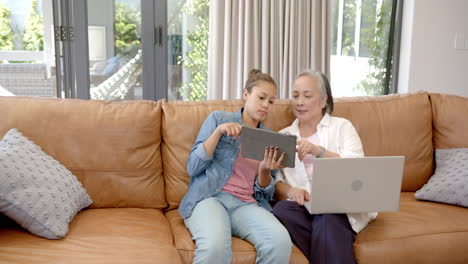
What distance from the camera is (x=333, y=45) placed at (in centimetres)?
396

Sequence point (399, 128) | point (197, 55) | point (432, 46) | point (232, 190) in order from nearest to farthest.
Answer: point (232, 190) → point (399, 128) → point (197, 55) → point (432, 46)

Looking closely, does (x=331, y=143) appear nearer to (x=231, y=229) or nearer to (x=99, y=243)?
(x=231, y=229)

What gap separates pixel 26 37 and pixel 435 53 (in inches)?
120

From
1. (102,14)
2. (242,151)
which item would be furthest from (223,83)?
(242,151)

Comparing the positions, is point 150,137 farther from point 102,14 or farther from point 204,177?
point 102,14

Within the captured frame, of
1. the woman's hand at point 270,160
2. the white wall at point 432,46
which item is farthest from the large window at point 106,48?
the woman's hand at point 270,160

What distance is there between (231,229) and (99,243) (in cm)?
52

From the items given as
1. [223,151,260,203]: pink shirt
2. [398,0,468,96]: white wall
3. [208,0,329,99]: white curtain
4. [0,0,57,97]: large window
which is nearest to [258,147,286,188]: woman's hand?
[223,151,260,203]: pink shirt

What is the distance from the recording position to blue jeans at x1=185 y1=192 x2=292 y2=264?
1.80m

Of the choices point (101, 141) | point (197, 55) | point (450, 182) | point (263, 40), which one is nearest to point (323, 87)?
point (450, 182)

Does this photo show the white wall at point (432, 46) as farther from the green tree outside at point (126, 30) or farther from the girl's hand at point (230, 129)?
the girl's hand at point (230, 129)

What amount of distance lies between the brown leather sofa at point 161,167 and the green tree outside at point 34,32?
3.90ft

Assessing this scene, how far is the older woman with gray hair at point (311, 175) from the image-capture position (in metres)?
1.96

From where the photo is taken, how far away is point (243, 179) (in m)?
2.19
